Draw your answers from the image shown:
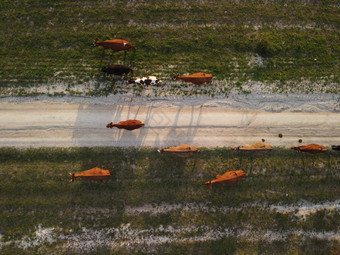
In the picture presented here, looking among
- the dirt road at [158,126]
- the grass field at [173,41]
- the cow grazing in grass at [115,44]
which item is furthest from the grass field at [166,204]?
the cow grazing in grass at [115,44]

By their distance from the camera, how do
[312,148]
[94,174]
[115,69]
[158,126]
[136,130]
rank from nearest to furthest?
[94,174]
[312,148]
[115,69]
[136,130]
[158,126]

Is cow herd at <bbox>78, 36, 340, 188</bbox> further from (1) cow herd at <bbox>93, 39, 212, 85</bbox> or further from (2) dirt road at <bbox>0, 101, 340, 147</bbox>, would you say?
(2) dirt road at <bbox>0, 101, 340, 147</bbox>

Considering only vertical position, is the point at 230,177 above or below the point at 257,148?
below

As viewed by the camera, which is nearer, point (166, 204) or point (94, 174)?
point (94, 174)

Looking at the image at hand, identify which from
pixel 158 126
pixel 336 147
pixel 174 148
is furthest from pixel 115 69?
pixel 336 147

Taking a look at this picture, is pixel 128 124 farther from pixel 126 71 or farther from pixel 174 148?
pixel 126 71

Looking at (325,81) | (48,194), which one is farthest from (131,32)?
(325,81)
